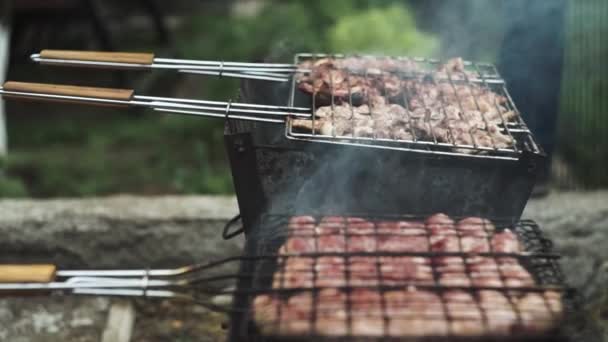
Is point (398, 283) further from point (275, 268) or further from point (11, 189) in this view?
point (11, 189)

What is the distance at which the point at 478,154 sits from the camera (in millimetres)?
3014

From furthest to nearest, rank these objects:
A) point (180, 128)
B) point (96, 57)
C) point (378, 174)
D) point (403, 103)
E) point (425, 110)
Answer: point (180, 128)
point (403, 103)
point (96, 57)
point (425, 110)
point (378, 174)

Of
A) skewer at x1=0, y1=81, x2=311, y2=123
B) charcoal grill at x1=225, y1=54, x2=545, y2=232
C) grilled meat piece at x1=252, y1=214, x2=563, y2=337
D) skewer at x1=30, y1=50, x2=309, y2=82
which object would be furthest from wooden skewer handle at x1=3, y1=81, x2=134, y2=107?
grilled meat piece at x1=252, y1=214, x2=563, y2=337

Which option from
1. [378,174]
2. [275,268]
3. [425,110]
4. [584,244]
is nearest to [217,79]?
[584,244]

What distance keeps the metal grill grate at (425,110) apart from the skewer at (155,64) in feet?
0.47

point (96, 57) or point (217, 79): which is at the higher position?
point (217, 79)

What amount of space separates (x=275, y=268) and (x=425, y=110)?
1.15 m

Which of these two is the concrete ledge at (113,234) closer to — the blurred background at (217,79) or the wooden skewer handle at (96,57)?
the blurred background at (217,79)

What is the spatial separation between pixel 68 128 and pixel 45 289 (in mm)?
5231

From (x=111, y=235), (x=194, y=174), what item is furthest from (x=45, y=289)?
(x=194, y=174)

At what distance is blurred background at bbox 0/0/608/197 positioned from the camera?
536 cm

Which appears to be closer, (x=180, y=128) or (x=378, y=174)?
(x=378, y=174)

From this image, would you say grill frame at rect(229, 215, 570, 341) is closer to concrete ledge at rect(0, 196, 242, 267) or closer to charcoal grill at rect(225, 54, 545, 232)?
charcoal grill at rect(225, 54, 545, 232)

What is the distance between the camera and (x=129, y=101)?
3199mm
